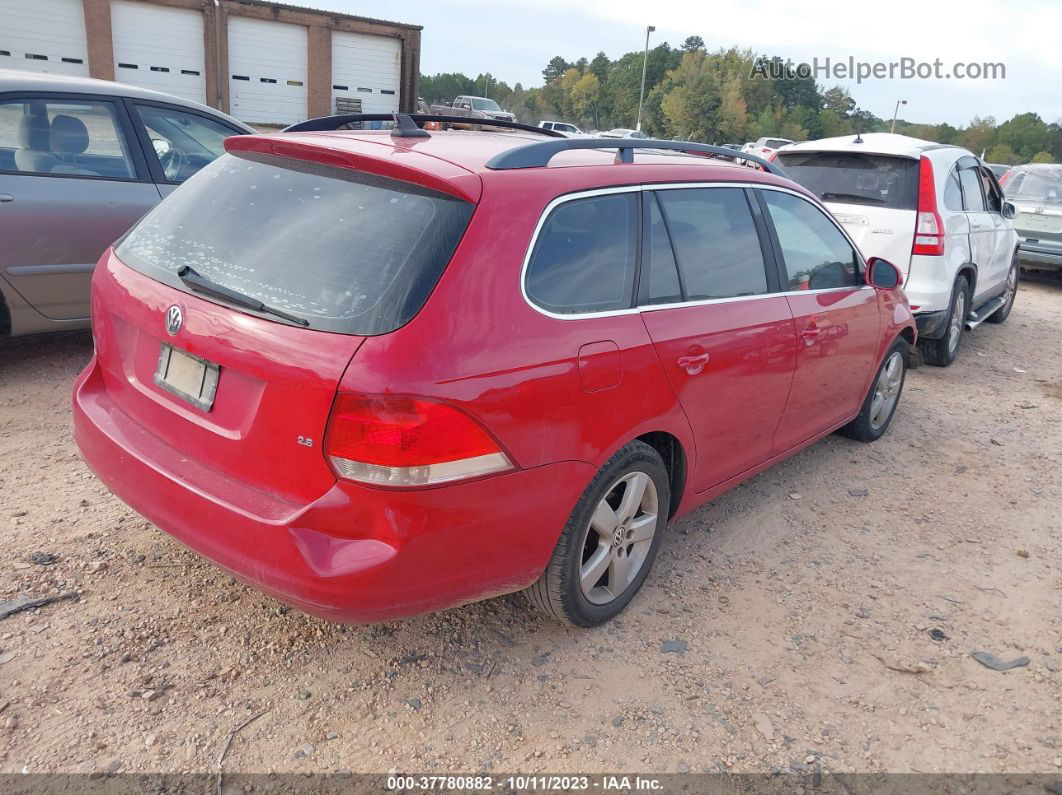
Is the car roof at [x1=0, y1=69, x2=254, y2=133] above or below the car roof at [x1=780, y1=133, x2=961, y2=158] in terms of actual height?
below

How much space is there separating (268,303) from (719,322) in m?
1.78

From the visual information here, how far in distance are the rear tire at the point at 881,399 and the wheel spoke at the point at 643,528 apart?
2404mm

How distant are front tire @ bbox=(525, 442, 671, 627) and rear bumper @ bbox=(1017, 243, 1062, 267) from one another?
35.0 ft

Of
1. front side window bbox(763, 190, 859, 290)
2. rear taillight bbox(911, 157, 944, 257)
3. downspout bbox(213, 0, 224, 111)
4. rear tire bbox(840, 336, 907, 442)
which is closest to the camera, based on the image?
front side window bbox(763, 190, 859, 290)

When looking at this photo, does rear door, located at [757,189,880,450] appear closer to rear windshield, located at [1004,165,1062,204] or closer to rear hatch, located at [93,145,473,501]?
rear hatch, located at [93,145,473,501]

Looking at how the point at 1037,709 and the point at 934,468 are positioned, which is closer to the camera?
the point at 1037,709

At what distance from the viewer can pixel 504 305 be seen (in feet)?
8.14

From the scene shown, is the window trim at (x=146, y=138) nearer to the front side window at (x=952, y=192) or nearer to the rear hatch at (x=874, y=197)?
the rear hatch at (x=874, y=197)

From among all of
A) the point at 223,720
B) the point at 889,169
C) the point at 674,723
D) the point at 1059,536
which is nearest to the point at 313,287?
the point at 223,720

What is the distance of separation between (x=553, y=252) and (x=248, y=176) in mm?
1130

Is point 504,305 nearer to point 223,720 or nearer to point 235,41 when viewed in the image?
point 223,720

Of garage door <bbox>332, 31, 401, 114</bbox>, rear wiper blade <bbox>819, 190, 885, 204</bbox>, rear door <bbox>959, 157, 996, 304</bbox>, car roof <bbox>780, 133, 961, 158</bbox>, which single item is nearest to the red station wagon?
rear wiper blade <bbox>819, 190, 885, 204</bbox>

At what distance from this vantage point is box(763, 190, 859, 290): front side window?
3.95 m

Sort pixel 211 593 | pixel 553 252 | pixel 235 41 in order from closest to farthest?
pixel 553 252 → pixel 211 593 → pixel 235 41
